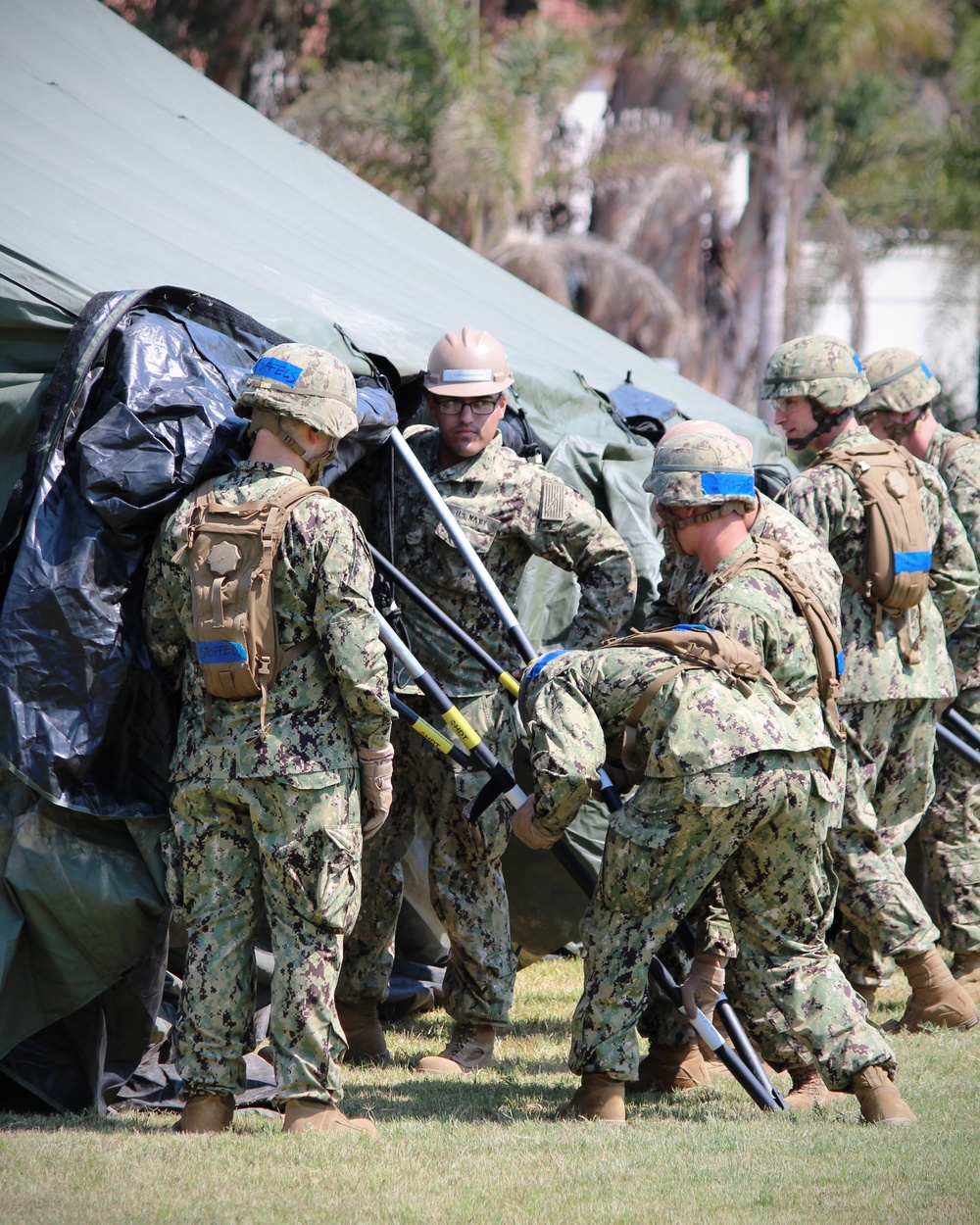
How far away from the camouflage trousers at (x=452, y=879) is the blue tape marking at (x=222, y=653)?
1.08 metres

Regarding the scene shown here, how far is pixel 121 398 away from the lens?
13.7 feet

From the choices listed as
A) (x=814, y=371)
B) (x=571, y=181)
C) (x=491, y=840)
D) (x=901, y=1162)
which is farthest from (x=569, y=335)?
(x=571, y=181)

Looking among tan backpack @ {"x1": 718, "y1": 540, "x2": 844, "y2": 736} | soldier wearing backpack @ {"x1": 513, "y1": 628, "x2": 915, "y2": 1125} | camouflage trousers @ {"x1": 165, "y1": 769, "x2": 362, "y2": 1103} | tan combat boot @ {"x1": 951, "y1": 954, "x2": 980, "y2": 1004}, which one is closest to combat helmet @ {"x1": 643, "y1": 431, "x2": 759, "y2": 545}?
tan backpack @ {"x1": 718, "y1": 540, "x2": 844, "y2": 736}

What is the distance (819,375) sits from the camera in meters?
5.52

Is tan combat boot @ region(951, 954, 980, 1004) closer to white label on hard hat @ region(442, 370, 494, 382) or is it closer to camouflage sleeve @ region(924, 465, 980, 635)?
camouflage sleeve @ region(924, 465, 980, 635)

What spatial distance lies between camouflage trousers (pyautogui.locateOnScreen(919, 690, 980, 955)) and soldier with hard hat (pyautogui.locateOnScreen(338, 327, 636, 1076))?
1927 mm

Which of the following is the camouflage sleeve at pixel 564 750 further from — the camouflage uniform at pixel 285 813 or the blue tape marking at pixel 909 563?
the blue tape marking at pixel 909 563

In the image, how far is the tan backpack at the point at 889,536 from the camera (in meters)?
5.50

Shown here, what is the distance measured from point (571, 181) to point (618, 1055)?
16646mm

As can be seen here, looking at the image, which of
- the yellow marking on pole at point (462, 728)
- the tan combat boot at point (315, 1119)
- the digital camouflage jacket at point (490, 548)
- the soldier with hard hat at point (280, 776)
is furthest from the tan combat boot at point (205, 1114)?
the digital camouflage jacket at point (490, 548)

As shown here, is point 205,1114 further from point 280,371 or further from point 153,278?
point 153,278

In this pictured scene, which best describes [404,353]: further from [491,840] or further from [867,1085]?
Result: [867,1085]

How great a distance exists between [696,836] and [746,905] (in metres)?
0.28

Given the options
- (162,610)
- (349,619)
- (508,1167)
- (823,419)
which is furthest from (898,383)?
(508,1167)
